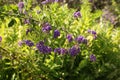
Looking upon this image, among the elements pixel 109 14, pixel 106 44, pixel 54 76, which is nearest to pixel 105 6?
pixel 109 14

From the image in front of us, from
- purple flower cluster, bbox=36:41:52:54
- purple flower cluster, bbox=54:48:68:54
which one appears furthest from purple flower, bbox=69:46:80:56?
purple flower cluster, bbox=36:41:52:54

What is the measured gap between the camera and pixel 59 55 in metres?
2.87

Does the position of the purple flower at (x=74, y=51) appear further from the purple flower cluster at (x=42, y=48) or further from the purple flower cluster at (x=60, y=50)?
the purple flower cluster at (x=42, y=48)

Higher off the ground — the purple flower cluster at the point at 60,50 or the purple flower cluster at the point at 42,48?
the purple flower cluster at the point at 42,48

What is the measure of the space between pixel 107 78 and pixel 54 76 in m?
0.51

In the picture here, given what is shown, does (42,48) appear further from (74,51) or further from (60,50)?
(74,51)

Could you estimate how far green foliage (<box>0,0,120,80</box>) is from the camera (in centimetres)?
272

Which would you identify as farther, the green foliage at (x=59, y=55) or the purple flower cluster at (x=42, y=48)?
the green foliage at (x=59, y=55)

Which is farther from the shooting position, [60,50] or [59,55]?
[59,55]

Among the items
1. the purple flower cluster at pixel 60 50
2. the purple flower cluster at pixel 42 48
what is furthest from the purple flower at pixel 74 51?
the purple flower cluster at pixel 42 48

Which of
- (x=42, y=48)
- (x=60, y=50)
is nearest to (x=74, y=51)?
(x=60, y=50)

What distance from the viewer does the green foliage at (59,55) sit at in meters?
2.72

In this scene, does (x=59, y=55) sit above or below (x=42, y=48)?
below

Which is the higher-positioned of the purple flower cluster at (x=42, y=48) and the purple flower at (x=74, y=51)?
the purple flower cluster at (x=42, y=48)
